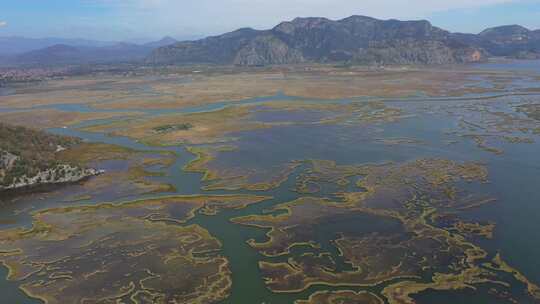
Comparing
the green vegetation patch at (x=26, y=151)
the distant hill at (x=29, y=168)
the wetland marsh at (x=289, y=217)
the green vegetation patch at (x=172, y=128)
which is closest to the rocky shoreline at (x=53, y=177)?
the distant hill at (x=29, y=168)

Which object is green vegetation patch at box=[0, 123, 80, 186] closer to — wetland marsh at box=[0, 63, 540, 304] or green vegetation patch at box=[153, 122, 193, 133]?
wetland marsh at box=[0, 63, 540, 304]

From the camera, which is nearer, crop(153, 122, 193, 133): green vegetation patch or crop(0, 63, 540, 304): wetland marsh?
crop(0, 63, 540, 304): wetland marsh

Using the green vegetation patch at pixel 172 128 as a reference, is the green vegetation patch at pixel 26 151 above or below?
above

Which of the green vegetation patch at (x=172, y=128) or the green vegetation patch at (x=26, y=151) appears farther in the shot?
the green vegetation patch at (x=172, y=128)

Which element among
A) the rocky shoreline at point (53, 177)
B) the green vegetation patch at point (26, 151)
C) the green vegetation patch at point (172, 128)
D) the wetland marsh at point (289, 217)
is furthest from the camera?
the green vegetation patch at point (172, 128)

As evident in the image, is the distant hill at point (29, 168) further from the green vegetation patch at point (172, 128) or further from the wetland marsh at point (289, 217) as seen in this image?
the green vegetation patch at point (172, 128)

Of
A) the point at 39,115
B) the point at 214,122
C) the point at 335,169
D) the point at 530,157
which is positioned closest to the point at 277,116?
the point at 214,122

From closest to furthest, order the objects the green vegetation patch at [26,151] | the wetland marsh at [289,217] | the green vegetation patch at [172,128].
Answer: the wetland marsh at [289,217] < the green vegetation patch at [26,151] < the green vegetation patch at [172,128]

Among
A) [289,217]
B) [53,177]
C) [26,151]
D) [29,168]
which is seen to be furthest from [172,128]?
[289,217]

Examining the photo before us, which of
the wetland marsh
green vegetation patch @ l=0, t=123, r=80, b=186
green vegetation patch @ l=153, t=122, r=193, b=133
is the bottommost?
the wetland marsh

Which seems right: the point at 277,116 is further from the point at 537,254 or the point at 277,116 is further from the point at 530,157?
the point at 537,254

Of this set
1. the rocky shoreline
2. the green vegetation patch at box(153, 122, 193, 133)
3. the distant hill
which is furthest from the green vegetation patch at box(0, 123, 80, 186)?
the green vegetation patch at box(153, 122, 193, 133)
